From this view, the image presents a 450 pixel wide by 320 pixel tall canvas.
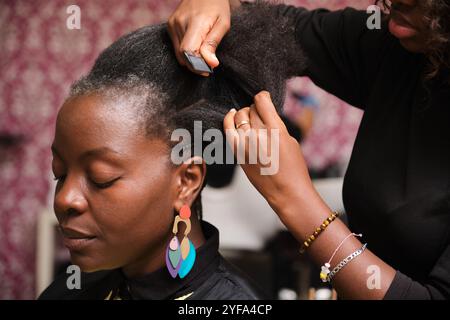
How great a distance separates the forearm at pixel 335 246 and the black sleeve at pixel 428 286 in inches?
0.5

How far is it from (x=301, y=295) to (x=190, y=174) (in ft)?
3.82

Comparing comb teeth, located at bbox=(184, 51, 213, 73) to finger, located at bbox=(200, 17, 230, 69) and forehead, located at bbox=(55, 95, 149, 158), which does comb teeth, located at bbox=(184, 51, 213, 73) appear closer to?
finger, located at bbox=(200, 17, 230, 69)

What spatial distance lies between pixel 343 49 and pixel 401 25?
0.24m

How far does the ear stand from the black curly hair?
64mm

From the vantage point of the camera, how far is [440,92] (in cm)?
118

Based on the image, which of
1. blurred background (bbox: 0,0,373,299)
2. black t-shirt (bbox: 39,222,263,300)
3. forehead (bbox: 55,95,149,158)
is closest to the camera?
forehead (bbox: 55,95,149,158)

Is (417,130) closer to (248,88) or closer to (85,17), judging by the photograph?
(248,88)

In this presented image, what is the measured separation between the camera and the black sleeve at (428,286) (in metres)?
1.06

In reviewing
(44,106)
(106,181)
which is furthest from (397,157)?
(44,106)

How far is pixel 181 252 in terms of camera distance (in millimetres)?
1262

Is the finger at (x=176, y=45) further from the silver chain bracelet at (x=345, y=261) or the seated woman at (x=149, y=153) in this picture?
the silver chain bracelet at (x=345, y=261)

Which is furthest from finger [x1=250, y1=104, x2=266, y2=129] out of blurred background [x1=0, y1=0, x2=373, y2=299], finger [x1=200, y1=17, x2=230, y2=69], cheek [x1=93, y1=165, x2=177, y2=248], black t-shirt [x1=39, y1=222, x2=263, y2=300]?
blurred background [x1=0, y1=0, x2=373, y2=299]

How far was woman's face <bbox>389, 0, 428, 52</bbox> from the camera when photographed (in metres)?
1.08
